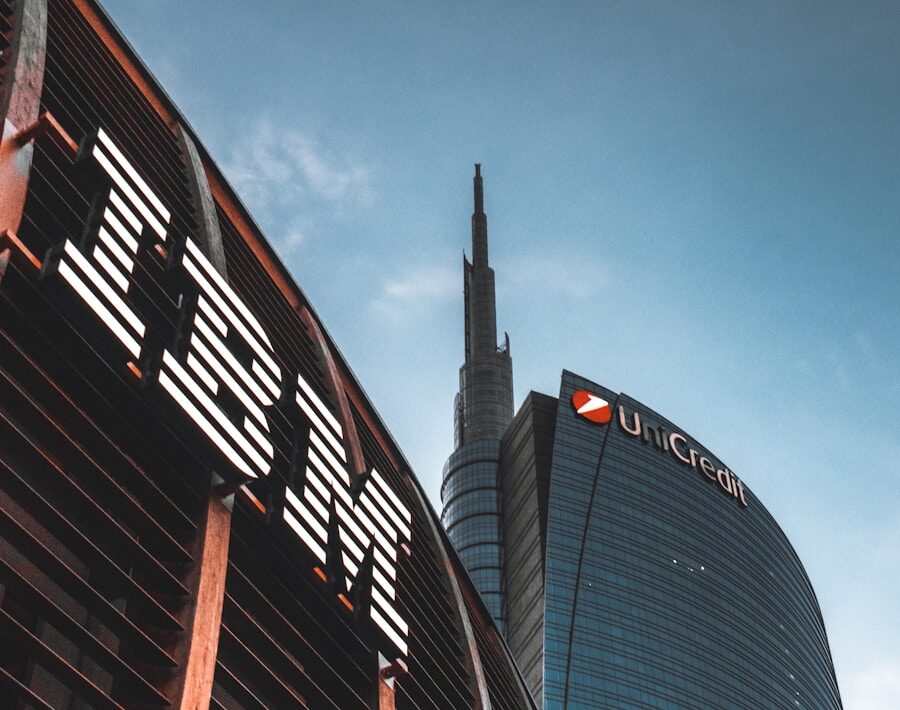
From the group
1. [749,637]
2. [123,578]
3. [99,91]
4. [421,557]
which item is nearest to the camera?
[123,578]

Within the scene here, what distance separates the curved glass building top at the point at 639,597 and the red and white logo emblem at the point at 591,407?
3.86 ft

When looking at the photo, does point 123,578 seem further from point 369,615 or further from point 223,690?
point 369,615

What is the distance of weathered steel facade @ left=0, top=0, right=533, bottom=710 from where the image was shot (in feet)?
66.7

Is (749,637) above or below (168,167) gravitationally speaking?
above

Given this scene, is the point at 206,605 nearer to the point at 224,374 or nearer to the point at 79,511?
the point at 79,511

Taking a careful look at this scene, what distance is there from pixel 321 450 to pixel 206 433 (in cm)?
641

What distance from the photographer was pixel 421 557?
129 ft

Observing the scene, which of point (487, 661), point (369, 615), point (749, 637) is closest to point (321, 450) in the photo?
point (369, 615)

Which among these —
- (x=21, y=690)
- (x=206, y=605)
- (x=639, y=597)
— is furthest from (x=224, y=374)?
(x=639, y=597)

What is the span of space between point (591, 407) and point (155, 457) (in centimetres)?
17468

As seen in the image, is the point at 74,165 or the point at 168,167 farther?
the point at 168,167

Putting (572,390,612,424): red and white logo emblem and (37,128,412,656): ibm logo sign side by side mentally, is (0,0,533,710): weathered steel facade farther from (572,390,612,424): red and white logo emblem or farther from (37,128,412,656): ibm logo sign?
(572,390,612,424): red and white logo emblem

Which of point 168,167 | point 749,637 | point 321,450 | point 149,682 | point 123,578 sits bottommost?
point 149,682

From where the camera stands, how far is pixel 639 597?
587 ft
